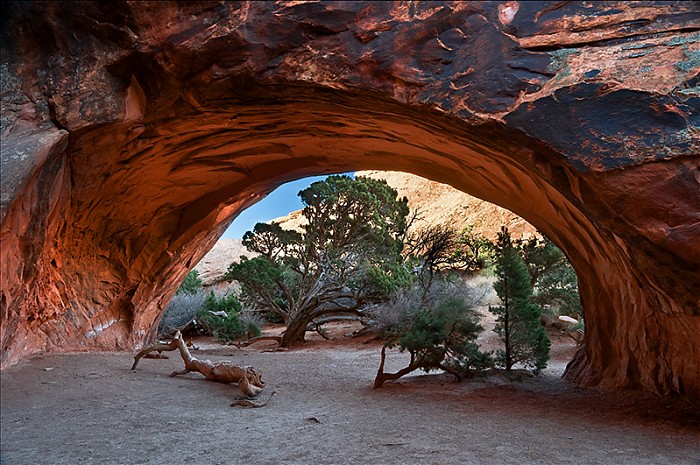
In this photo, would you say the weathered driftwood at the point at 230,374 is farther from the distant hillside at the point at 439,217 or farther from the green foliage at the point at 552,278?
the distant hillside at the point at 439,217

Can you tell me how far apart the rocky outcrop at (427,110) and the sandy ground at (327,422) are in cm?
87

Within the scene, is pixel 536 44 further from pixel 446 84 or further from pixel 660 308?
pixel 660 308

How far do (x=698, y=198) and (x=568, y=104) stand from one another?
1.46 m

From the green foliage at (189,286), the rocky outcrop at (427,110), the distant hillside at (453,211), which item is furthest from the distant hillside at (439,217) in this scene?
the rocky outcrop at (427,110)

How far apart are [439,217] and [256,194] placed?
33.4m

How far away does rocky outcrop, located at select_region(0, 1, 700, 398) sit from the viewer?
4.46m

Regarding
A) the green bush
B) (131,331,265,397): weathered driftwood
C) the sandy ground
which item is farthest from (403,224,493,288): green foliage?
(131,331,265,397): weathered driftwood

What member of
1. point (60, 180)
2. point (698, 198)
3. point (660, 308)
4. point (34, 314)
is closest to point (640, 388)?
point (660, 308)

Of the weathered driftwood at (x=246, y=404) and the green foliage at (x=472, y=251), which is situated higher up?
the green foliage at (x=472, y=251)

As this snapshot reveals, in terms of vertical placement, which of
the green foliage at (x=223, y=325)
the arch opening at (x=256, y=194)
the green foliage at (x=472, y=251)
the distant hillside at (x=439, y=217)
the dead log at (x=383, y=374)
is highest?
the distant hillside at (x=439, y=217)

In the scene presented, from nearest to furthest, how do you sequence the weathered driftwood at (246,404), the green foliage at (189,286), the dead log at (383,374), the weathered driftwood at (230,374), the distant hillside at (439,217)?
1. the weathered driftwood at (246,404)
2. the weathered driftwood at (230,374)
3. the dead log at (383,374)
4. the green foliage at (189,286)
5. the distant hillside at (439,217)

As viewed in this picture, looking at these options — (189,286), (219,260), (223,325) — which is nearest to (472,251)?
(223,325)

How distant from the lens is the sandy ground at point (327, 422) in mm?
4109

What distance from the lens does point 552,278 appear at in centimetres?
1673
